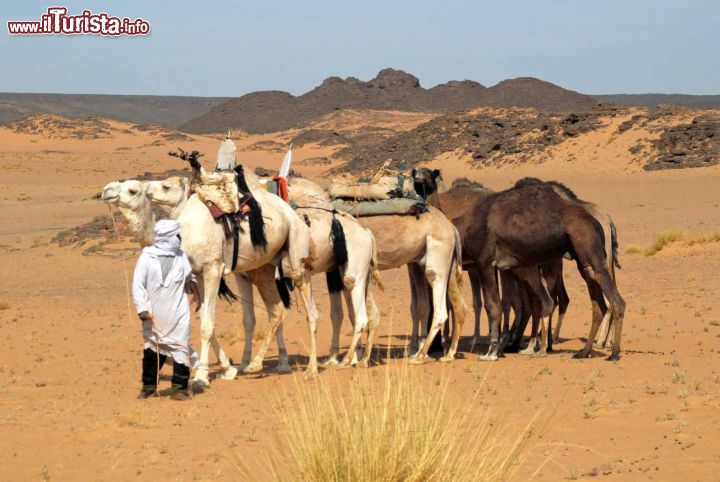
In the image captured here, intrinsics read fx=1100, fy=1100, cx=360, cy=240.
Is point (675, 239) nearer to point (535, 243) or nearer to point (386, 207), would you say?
Answer: point (535, 243)

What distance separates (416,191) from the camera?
50.3 feet

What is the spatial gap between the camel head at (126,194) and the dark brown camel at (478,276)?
15.2 ft

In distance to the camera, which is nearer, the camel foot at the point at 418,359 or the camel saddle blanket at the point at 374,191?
the camel foot at the point at 418,359

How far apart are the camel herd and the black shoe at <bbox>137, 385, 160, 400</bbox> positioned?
2.29 feet

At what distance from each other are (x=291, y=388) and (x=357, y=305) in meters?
1.86

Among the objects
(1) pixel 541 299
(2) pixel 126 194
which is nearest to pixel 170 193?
(2) pixel 126 194

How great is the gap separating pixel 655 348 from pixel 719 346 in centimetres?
79

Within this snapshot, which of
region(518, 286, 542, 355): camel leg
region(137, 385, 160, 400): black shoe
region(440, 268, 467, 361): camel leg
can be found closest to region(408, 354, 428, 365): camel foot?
region(440, 268, 467, 361): camel leg

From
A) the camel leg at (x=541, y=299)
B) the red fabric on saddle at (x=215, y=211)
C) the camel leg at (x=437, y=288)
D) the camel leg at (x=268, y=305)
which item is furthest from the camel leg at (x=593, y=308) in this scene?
the red fabric on saddle at (x=215, y=211)

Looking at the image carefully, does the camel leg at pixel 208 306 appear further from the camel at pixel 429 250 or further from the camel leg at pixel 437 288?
the camel leg at pixel 437 288

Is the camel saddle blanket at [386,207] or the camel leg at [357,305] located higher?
the camel saddle blanket at [386,207]

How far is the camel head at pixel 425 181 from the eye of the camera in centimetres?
1508

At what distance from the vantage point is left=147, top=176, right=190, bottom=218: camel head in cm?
1173

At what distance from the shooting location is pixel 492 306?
44.5 feet
